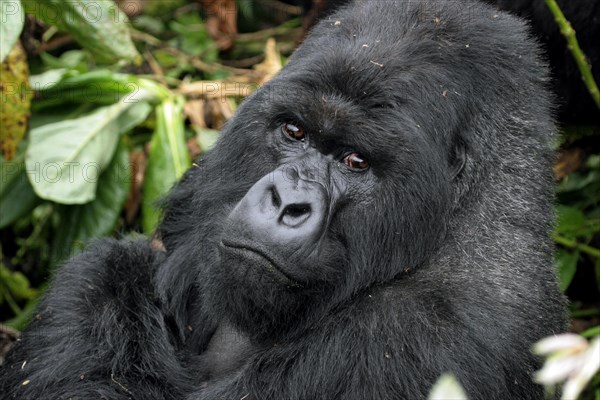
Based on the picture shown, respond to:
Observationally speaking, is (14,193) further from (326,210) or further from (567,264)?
(567,264)

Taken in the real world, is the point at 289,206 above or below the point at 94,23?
above

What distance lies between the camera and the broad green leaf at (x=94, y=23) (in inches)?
198

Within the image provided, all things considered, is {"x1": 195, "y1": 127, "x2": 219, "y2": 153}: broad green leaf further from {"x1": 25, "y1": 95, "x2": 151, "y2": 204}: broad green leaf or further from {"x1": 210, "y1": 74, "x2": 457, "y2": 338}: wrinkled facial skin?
{"x1": 210, "y1": 74, "x2": 457, "y2": 338}: wrinkled facial skin

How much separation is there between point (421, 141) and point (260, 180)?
22.5 inches

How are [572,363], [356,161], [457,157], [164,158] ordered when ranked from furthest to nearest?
[164,158]
[457,157]
[356,161]
[572,363]

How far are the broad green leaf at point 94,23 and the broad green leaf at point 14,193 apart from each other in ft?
2.68

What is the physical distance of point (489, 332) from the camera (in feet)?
10.1

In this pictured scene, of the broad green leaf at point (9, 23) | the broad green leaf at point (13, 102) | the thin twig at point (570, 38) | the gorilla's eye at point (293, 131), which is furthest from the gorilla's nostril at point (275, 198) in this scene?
the broad green leaf at point (13, 102)

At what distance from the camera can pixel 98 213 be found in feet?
17.6

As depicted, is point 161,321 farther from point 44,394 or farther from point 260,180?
point 260,180

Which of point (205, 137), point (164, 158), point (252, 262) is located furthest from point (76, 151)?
point (252, 262)

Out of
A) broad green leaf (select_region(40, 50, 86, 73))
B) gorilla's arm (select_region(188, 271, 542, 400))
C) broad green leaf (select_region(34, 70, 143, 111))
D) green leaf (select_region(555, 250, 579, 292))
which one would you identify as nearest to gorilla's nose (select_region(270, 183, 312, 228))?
gorilla's arm (select_region(188, 271, 542, 400))

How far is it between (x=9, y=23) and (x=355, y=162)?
6.97 feet

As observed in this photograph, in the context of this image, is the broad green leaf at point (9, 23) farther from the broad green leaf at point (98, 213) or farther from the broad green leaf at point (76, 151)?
the broad green leaf at point (98, 213)
